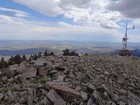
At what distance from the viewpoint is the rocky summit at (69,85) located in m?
12.9

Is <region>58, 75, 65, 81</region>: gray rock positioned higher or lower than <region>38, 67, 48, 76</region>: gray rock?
lower

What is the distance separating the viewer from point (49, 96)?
1277cm

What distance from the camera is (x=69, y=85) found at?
47.7 feet

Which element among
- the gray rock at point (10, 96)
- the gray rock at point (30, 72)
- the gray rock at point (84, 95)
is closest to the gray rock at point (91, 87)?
the gray rock at point (84, 95)

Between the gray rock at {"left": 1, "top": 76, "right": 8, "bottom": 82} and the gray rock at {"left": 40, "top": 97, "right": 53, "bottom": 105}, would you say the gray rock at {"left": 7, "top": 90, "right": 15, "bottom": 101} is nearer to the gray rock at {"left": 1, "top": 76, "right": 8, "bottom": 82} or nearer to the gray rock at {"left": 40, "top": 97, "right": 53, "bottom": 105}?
the gray rock at {"left": 40, "top": 97, "right": 53, "bottom": 105}

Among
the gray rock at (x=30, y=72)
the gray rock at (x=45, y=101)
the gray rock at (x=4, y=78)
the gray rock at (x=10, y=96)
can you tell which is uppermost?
the gray rock at (x=30, y=72)

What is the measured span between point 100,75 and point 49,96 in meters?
6.03

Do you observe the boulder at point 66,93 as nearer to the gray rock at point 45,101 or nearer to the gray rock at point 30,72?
the gray rock at point 45,101

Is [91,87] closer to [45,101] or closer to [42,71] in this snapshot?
[45,101]

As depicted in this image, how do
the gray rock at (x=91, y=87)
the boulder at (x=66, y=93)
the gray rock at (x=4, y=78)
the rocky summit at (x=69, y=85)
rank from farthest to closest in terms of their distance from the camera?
the gray rock at (x=4, y=78) → the gray rock at (x=91, y=87) → the boulder at (x=66, y=93) → the rocky summit at (x=69, y=85)

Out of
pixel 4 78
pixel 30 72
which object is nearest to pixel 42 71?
pixel 30 72

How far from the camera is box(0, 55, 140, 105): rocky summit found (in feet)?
42.2

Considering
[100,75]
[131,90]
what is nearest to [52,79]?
[100,75]

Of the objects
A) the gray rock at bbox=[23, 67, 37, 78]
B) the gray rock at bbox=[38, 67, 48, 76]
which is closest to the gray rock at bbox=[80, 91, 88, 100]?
the gray rock at bbox=[38, 67, 48, 76]
